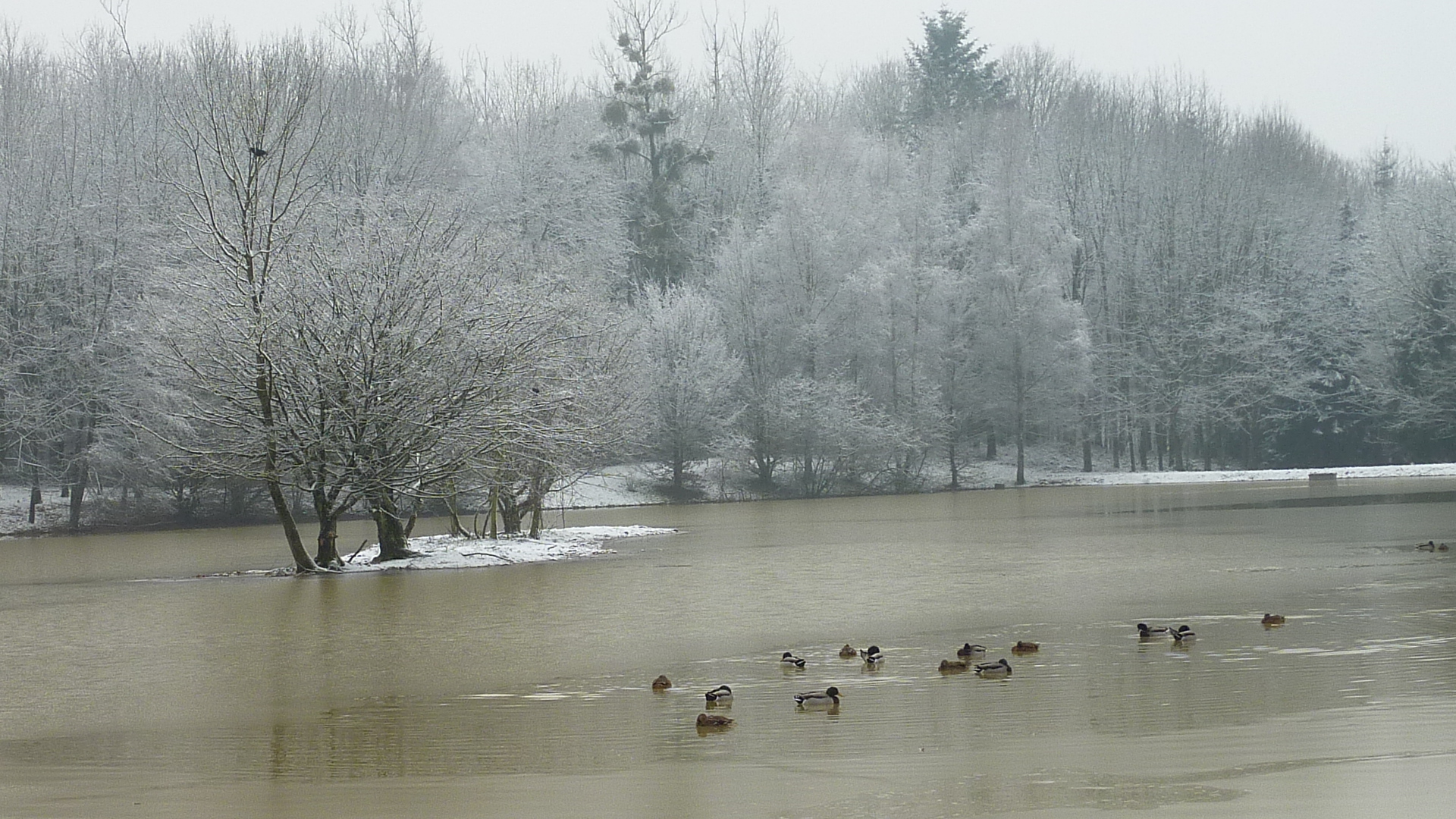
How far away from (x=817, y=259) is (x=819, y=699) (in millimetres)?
51550

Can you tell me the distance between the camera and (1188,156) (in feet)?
235

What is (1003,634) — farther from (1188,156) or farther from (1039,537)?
(1188,156)

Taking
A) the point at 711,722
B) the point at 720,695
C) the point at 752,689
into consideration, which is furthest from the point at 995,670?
the point at 711,722

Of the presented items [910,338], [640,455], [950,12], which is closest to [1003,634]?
[640,455]

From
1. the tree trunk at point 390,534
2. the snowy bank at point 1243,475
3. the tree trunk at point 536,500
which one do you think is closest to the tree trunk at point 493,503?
the tree trunk at point 536,500

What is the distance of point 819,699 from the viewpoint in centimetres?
1160

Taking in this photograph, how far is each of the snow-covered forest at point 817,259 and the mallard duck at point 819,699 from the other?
2336 centimetres

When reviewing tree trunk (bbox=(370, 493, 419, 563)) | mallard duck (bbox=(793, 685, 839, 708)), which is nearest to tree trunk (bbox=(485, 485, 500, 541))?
tree trunk (bbox=(370, 493, 419, 563))

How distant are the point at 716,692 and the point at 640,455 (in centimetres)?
4688

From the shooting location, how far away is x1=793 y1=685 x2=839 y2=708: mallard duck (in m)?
11.5

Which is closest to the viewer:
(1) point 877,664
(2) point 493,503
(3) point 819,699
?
(3) point 819,699

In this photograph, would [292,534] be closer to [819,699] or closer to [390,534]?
[390,534]

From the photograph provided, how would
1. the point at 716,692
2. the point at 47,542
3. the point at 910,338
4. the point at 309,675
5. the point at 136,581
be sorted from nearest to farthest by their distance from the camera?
the point at 716,692 < the point at 309,675 < the point at 136,581 < the point at 47,542 < the point at 910,338

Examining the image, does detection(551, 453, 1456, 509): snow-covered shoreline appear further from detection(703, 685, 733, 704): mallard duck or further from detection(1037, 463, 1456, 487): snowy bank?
detection(703, 685, 733, 704): mallard duck
